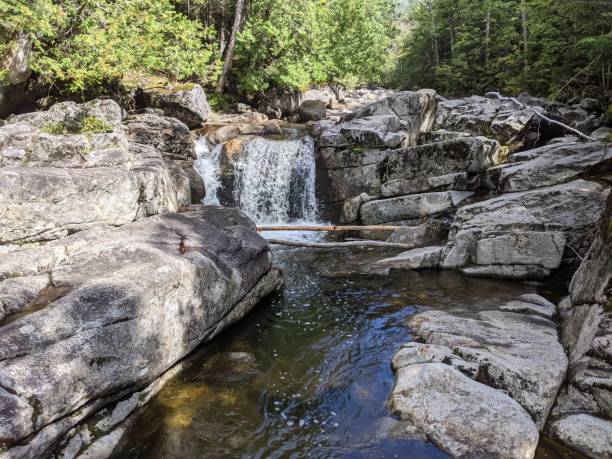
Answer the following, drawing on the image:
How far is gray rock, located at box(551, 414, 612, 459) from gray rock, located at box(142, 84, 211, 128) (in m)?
20.8

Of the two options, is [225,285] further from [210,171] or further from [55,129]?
[210,171]

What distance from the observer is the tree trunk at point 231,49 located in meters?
26.1

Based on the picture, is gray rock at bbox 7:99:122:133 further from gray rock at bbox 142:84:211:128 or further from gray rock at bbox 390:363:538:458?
gray rock at bbox 390:363:538:458

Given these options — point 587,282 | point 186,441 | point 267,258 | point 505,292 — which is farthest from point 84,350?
point 505,292

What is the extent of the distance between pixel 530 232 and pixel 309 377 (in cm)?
781

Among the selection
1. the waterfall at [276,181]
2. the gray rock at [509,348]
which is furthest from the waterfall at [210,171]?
the gray rock at [509,348]

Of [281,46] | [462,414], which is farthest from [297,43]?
[462,414]

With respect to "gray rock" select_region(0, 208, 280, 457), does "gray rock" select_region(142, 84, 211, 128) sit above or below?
above

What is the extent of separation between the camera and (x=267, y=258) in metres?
10.0

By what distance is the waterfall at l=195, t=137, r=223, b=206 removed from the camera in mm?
17906

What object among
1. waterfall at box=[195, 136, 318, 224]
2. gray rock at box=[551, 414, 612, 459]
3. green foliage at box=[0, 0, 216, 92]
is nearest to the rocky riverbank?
gray rock at box=[551, 414, 612, 459]

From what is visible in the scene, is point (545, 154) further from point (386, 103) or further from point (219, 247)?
point (219, 247)

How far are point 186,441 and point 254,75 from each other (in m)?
25.9

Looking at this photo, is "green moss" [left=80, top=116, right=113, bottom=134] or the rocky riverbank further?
"green moss" [left=80, top=116, right=113, bottom=134]
